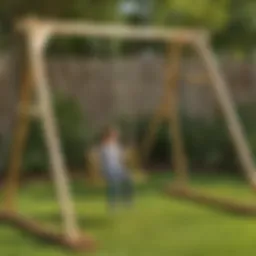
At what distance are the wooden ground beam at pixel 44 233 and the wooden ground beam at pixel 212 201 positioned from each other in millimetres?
2152

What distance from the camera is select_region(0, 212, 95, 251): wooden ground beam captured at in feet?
26.1

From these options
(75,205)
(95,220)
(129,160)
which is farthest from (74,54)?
(95,220)

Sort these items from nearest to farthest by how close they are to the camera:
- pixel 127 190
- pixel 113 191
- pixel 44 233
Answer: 1. pixel 44 233
2. pixel 113 191
3. pixel 127 190

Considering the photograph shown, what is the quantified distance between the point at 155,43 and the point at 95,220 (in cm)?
763

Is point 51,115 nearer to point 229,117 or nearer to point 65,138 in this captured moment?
point 229,117

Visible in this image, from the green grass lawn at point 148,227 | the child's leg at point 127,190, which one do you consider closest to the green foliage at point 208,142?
the green grass lawn at point 148,227

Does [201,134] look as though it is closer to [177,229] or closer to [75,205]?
[75,205]

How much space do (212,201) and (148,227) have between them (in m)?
1.60

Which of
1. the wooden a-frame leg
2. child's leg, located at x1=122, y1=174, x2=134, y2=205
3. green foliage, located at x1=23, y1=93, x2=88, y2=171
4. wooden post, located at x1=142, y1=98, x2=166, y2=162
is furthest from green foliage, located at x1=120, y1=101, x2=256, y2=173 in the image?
the wooden a-frame leg

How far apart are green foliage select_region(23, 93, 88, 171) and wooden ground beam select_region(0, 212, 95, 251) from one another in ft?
12.5

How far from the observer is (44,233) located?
8.40 meters

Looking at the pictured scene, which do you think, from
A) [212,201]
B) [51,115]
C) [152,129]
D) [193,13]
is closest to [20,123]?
[51,115]

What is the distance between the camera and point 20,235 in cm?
862

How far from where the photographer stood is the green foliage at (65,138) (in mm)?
13250
